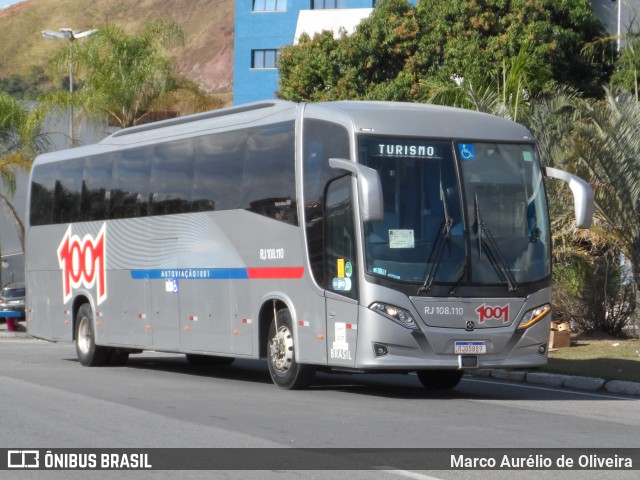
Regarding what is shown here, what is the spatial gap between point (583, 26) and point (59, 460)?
33.9m

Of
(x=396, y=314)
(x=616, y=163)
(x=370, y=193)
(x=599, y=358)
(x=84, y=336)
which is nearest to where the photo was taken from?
(x=370, y=193)

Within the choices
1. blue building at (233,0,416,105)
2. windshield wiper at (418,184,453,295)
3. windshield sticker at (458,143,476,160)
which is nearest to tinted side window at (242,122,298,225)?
windshield wiper at (418,184,453,295)

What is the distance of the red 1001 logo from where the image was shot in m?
21.8

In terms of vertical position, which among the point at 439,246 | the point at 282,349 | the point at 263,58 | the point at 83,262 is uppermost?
the point at 263,58

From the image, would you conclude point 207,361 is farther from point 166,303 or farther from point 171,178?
point 171,178

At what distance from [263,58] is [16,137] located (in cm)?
2544

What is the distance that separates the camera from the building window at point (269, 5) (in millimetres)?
64938

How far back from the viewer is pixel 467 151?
50.7 feet

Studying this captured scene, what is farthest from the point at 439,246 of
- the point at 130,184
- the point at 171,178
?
the point at 130,184

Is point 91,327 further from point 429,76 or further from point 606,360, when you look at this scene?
point 429,76

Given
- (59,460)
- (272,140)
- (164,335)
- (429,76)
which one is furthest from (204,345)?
(429,76)

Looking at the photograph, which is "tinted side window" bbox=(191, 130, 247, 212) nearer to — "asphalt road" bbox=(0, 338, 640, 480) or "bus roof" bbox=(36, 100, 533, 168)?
"bus roof" bbox=(36, 100, 533, 168)

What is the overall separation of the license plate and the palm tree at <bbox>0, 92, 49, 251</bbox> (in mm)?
26665

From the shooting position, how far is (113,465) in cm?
993
